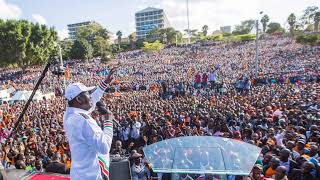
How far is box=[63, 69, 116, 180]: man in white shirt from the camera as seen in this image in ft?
8.61

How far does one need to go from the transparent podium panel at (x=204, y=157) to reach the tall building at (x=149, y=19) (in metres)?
134

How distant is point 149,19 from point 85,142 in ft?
459

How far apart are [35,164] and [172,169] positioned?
5.48m

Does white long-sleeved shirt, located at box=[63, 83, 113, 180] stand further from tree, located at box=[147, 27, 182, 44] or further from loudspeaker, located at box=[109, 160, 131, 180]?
tree, located at box=[147, 27, 182, 44]

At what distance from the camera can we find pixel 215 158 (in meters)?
3.65

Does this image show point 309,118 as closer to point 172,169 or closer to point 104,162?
point 172,169

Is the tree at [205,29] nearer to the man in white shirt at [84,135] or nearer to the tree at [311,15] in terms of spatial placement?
the tree at [311,15]

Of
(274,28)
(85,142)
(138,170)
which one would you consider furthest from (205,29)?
(85,142)

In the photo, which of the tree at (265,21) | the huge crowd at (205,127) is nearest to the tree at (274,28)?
the tree at (265,21)

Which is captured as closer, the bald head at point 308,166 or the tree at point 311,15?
the bald head at point 308,166

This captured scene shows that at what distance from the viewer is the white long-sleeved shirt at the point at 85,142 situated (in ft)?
8.59

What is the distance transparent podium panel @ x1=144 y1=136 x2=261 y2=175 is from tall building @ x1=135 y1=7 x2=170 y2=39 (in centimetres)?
13377

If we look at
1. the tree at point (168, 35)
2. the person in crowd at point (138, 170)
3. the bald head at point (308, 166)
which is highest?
the tree at point (168, 35)

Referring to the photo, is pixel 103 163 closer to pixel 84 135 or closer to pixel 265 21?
pixel 84 135
